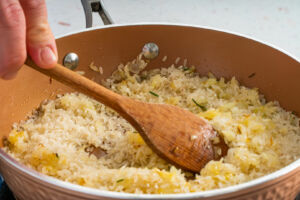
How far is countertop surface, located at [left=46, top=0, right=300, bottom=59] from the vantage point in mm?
3719

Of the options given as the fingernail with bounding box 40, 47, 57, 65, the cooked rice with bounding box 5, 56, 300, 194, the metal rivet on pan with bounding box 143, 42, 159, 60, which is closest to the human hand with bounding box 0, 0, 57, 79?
the fingernail with bounding box 40, 47, 57, 65

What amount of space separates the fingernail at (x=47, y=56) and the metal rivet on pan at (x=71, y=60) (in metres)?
0.61

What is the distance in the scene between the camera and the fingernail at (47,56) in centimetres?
144

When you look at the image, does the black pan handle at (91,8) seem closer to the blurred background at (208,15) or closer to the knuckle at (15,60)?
the knuckle at (15,60)

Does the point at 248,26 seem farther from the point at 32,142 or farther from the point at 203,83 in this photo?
the point at 32,142

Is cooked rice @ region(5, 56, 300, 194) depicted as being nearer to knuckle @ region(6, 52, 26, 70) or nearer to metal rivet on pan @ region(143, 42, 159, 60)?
metal rivet on pan @ region(143, 42, 159, 60)

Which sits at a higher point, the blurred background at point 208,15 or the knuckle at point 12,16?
the knuckle at point 12,16

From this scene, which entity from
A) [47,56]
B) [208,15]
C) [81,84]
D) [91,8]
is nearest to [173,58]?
[91,8]

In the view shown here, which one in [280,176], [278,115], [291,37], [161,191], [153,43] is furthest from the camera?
[291,37]

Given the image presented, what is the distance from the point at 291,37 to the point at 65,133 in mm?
2543

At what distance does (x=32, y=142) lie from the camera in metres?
1.76

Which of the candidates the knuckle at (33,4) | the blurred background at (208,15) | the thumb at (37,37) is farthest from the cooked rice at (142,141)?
the blurred background at (208,15)

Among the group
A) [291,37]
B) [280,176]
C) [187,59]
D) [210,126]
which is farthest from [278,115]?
[291,37]

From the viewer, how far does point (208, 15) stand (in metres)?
4.03
